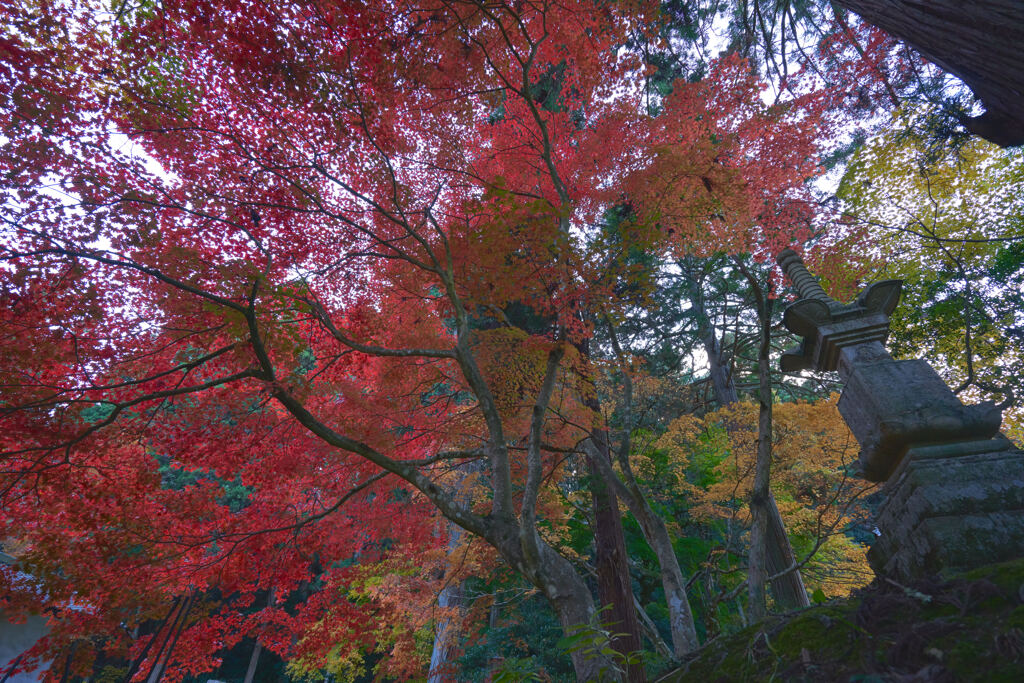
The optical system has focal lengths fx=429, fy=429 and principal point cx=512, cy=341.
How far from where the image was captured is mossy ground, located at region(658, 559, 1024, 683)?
1.51m

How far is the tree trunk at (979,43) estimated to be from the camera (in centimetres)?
286

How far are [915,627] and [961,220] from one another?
14.5 metres

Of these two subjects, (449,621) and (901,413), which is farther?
(449,621)

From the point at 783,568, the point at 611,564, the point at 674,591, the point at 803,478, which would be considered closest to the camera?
the point at 674,591

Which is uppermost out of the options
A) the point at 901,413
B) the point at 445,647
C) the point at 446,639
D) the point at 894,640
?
the point at 901,413

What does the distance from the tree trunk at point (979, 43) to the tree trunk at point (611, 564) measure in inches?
212

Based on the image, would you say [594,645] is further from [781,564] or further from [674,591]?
[781,564]

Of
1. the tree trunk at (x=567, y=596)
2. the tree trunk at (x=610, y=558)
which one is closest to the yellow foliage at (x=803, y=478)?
the tree trunk at (x=610, y=558)

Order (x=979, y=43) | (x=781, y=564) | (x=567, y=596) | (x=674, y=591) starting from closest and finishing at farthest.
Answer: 1. (x=979, y=43)
2. (x=567, y=596)
3. (x=674, y=591)
4. (x=781, y=564)

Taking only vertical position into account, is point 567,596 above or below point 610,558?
below

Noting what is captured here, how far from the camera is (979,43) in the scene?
9.85ft

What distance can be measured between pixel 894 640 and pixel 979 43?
3927mm

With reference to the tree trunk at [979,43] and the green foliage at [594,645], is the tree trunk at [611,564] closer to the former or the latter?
the green foliage at [594,645]

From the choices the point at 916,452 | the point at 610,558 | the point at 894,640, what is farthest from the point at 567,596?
the point at 610,558
